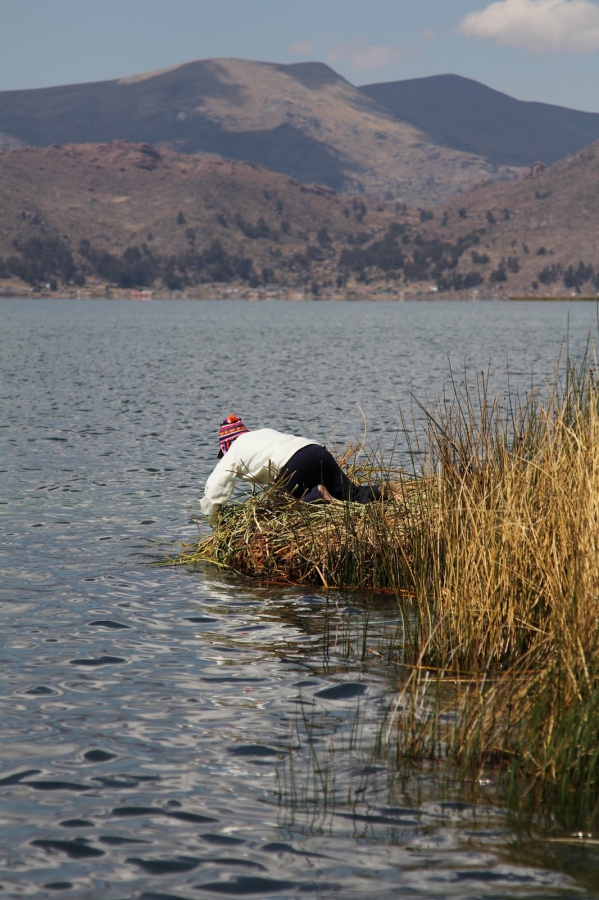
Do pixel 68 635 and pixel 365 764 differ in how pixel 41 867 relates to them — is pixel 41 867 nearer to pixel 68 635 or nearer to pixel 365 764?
pixel 365 764

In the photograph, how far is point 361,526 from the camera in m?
10.8

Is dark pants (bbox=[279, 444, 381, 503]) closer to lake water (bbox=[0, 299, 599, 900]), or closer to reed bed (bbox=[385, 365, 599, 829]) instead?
lake water (bbox=[0, 299, 599, 900])

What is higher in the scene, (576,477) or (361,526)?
(576,477)

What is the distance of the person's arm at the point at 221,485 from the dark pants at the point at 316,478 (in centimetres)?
57

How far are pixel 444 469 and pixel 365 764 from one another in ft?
12.0

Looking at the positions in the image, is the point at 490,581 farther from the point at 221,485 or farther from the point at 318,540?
the point at 221,485

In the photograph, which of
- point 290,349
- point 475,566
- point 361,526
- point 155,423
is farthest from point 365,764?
point 290,349

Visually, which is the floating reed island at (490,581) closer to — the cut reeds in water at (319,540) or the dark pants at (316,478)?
the cut reeds in water at (319,540)

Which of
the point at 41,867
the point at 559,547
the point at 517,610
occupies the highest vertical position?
the point at 559,547

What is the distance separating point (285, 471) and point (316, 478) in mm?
378


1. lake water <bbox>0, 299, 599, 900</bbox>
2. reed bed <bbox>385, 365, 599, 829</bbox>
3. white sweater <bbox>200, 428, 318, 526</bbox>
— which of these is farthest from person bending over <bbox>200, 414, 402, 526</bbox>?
reed bed <bbox>385, 365, 599, 829</bbox>

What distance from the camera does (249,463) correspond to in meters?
11.7

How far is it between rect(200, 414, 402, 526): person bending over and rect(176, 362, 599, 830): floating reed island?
229mm

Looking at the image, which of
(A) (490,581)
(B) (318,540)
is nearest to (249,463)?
(B) (318,540)
